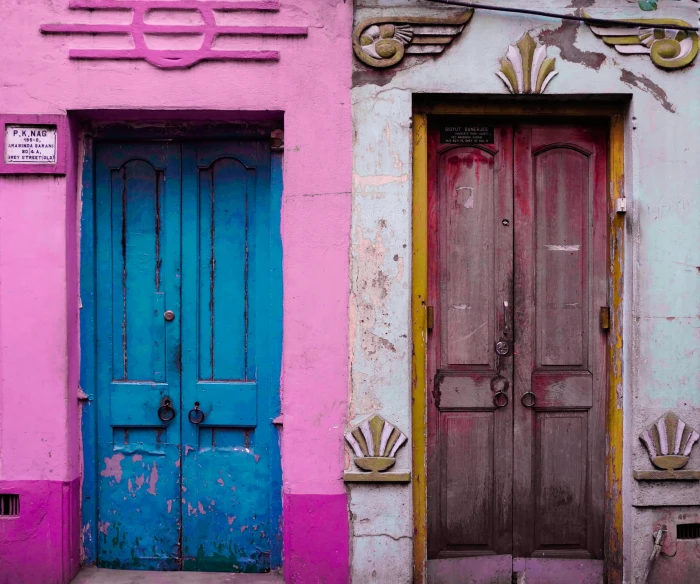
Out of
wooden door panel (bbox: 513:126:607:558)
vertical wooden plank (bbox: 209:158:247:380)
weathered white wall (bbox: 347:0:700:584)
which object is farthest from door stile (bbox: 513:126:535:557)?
vertical wooden plank (bbox: 209:158:247:380)

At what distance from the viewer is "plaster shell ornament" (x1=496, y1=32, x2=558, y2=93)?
3.65 meters

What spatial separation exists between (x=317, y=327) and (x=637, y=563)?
7.26 ft

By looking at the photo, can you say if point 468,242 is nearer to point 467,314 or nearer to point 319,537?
point 467,314

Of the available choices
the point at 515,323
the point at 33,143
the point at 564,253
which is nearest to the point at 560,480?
the point at 515,323

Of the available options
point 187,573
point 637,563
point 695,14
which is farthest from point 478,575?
point 695,14

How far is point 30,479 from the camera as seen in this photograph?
371 centimetres

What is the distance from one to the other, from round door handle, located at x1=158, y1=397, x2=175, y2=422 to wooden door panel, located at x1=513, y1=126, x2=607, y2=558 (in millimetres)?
2033

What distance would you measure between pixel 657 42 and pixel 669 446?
225 cm

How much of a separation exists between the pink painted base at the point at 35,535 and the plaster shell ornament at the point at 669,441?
10.8 ft

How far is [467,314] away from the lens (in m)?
3.89

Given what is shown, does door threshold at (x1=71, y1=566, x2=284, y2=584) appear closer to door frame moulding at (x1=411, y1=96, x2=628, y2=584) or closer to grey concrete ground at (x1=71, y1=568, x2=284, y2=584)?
grey concrete ground at (x1=71, y1=568, x2=284, y2=584)

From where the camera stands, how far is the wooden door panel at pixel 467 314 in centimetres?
388

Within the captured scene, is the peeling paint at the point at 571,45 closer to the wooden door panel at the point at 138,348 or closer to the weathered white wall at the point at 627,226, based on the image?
the weathered white wall at the point at 627,226

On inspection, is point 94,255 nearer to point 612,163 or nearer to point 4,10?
point 4,10
